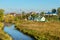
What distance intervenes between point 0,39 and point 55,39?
22.1ft

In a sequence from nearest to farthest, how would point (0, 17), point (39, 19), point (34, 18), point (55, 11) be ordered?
point (0, 17) → point (39, 19) → point (34, 18) → point (55, 11)

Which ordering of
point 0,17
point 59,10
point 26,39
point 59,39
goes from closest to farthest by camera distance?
point 59,39
point 26,39
point 0,17
point 59,10

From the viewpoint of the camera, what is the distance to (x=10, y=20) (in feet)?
262

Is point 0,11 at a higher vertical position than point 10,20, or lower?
higher

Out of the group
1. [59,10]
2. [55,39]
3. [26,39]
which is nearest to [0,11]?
[26,39]

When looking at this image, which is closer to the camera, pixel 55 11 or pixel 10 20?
pixel 10 20

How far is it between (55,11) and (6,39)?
4257 inches

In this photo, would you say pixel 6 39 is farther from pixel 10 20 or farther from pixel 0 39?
pixel 10 20

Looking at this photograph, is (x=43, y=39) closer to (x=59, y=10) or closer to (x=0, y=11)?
(x=0, y=11)

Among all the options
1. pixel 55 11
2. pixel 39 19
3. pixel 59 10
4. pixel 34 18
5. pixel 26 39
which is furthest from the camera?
pixel 55 11

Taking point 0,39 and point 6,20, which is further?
point 6,20

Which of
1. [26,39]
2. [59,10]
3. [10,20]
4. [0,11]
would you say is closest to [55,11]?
[59,10]

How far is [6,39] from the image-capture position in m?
23.9

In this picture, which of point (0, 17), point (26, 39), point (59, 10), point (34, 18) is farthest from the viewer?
point (59, 10)
